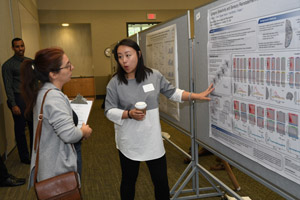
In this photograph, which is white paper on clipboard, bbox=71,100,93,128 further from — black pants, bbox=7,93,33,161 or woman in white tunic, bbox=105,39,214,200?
black pants, bbox=7,93,33,161

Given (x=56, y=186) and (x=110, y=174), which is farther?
(x=110, y=174)

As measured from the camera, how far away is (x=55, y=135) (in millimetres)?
1559

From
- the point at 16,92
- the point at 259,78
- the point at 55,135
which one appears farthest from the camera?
the point at 16,92

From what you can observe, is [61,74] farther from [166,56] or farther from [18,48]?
[18,48]

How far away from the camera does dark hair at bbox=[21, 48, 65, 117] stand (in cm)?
159

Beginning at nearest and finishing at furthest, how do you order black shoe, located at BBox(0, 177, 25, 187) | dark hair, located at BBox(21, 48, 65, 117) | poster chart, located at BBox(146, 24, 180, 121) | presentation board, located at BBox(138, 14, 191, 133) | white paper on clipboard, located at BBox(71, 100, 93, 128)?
dark hair, located at BBox(21, 48, 65, 117)
white paper on clipboard, located at BBox(71, 100, 93, 128)
presentation board, located at BBox(138, 14, 191, 133)
poster chart, located at BBox(146, 24, 180, 121)
black shoe, located at BBox(0, 177, 25, 187)

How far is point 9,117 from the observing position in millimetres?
4359

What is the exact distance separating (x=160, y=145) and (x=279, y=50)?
3.39 feet

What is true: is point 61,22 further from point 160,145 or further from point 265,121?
point 265,121

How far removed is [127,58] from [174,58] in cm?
74

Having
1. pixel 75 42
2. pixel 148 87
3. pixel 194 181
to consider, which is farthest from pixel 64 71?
pixel 75 42

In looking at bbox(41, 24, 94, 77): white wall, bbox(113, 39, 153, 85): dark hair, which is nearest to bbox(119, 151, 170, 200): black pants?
bbox(113, 39, 153, 85): dark hair

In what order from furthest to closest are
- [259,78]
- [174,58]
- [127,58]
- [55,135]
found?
[174,58], [127,58], [55,135], [259,78]

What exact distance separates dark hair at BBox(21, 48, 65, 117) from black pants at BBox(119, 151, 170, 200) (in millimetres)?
773
